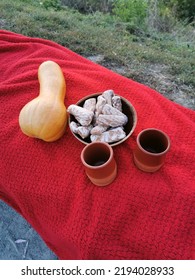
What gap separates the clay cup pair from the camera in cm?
72

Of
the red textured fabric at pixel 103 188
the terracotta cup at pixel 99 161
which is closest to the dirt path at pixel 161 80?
the red textured fabric at pixel 103 188

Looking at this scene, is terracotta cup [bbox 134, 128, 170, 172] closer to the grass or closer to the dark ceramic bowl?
the dark ceramic bowl

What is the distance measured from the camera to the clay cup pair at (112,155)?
2.35ft

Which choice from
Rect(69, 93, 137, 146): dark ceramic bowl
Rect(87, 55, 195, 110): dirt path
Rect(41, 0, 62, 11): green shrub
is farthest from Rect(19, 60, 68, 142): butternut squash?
Rect(41, 0, 62, 11): green shrub

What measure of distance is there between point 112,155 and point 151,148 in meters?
0.12

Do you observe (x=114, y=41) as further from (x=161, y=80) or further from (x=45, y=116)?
(x=45, y=116)

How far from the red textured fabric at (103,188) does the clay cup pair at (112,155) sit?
1.9 inches

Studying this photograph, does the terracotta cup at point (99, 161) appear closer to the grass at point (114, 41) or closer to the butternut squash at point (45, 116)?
the butternut squash at point (45, 116)

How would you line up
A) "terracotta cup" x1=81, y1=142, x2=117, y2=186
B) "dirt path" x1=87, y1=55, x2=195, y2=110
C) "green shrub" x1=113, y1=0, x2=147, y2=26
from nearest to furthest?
"terracotta cup" x1=81, y1=142, x2=117, y2=186, "dirt path" x1=87, y1=55, x2=195, y2=110, "green shrub" x1=113, y1=0, x2=147, y2=26

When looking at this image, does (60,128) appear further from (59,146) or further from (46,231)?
(46,231)

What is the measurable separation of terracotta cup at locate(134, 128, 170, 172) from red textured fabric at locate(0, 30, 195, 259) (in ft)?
0.18

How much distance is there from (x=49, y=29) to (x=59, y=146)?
5.32ft

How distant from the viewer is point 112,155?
715 millimetres

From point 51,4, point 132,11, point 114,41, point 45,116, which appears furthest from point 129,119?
point 51,4
